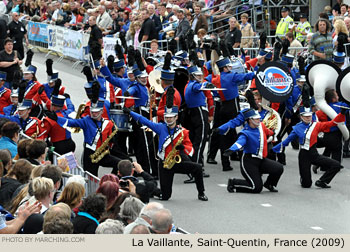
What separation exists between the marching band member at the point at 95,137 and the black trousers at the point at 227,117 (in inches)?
95.5

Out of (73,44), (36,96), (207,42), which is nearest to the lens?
(36,96)

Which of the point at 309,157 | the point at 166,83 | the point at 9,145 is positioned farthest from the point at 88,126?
the point at 309,157

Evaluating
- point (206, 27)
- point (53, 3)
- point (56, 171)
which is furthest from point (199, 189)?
point (53, 3)

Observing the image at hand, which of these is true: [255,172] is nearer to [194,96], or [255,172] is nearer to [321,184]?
[321,184]

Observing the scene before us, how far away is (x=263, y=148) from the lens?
42.8 feet

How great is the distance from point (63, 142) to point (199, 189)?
2378 mm

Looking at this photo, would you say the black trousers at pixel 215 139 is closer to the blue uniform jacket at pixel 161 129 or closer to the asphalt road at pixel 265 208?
the asphalt road at pixel 265 208

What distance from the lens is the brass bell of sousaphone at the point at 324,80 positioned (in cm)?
1434

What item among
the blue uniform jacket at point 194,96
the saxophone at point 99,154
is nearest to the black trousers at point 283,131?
the blue uniform jacket at point 194,96

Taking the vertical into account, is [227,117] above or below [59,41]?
below

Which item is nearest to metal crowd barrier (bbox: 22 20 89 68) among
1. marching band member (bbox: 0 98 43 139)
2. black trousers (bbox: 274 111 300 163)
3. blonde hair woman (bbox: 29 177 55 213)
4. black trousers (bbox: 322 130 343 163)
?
black trousers (bbox: 274 111 300 163)

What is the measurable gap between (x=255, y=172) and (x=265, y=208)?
31.6 inches

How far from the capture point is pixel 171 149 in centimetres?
1252

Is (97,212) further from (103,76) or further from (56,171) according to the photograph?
(103,76)
